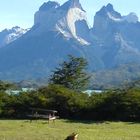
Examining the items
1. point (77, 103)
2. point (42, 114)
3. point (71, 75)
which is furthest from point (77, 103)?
point (71, 75)

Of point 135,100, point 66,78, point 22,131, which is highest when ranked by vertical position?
point 66,78

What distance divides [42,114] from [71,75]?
88.7 feet

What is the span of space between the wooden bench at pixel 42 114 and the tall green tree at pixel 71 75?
71.9ft

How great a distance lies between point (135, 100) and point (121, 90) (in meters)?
2.97

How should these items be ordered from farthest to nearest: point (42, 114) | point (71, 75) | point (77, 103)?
point (71, 75) < point (77, 103) < point (42, 114)

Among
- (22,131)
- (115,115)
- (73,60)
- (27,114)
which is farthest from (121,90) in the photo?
(73,60)

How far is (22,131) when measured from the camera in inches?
1081

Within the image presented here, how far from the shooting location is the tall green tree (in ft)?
210

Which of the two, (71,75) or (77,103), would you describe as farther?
(71,75)

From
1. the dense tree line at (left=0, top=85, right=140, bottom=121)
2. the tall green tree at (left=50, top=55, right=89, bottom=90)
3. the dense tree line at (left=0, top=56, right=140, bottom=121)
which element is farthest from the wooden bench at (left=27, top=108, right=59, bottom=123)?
the tall green tree at (left=50, top=55, right=89, bottom=90)

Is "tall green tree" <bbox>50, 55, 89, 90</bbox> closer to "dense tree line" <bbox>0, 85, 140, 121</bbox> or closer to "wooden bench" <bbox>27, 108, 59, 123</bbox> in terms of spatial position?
"dense tree line" <bbox>0, 85, 140, 121</bbox>

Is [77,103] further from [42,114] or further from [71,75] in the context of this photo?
[71,75]

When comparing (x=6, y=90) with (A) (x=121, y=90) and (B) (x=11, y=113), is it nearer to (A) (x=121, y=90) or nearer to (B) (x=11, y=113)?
(B) (x=11, y=113)

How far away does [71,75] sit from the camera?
66.2 meters
